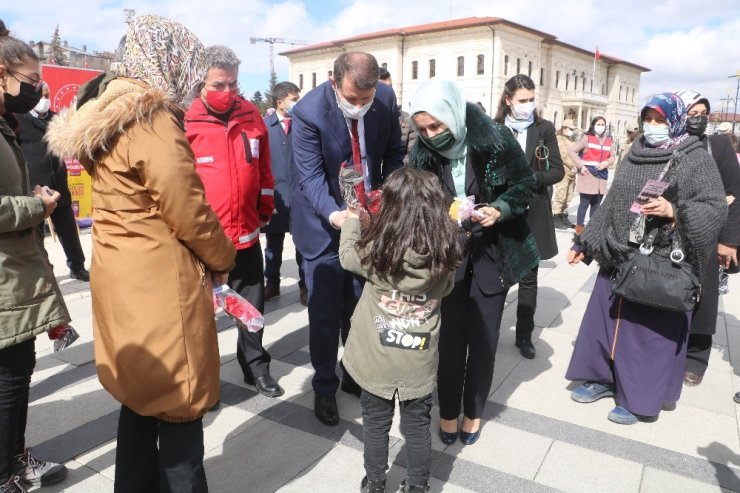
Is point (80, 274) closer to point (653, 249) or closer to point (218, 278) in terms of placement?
point (218, 278)

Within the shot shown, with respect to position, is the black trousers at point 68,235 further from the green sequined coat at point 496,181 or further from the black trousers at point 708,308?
the black trousers at point 708,308

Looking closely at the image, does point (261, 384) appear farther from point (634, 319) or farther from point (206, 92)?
point (634, 319)

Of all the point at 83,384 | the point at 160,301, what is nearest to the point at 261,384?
the point at 83,384

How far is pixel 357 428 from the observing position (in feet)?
9.73

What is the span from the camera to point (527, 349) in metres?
4.08

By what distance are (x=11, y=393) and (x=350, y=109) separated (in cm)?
195

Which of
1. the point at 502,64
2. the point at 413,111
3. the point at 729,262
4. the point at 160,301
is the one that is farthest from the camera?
the point at 502,64

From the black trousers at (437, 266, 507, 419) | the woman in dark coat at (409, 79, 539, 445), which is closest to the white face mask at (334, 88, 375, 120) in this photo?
the woman in dark coat at (409, 79, 539, 445)

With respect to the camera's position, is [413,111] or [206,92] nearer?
[413,111]

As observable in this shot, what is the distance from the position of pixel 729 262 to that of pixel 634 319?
837mm

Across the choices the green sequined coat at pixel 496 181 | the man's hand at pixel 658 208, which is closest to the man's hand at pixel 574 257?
the man's hand at pixel 658 208

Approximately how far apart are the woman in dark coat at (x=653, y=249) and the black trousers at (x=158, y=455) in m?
2.36

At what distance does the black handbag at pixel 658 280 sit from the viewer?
281 centimetres

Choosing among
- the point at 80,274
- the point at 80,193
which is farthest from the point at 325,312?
the point at 80,193
